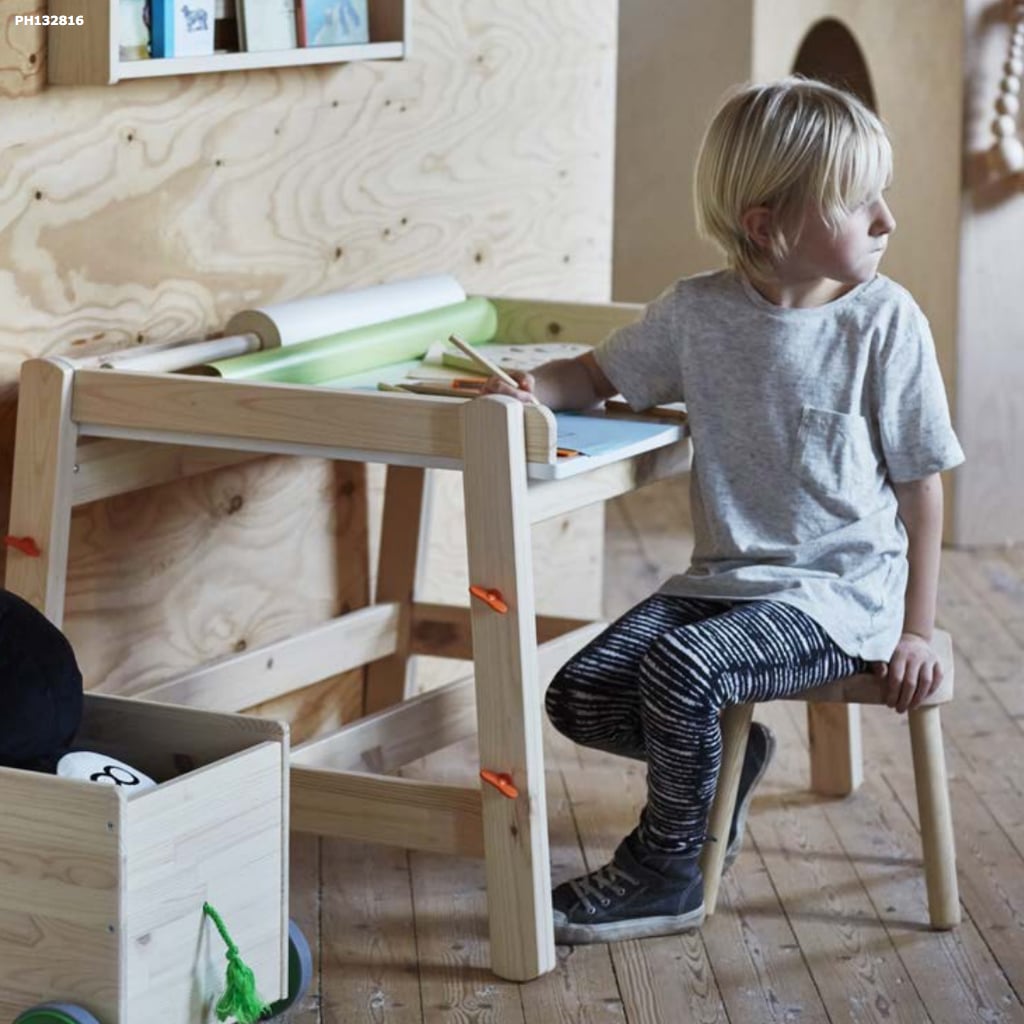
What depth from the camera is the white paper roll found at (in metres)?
2.23

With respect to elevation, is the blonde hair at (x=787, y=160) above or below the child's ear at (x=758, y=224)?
above

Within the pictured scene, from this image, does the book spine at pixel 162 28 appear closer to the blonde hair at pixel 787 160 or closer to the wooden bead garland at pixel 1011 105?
the blonde hair at pixel 787 160

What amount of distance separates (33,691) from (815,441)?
33.4 inches

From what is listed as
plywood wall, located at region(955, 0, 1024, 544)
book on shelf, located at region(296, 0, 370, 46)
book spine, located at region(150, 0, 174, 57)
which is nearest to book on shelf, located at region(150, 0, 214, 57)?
book spine, located at region(150, 0, 174, 57)

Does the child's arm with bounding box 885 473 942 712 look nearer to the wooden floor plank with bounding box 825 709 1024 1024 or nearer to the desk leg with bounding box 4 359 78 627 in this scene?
the wooden floor plank with bounding box 825 709 1024 1024

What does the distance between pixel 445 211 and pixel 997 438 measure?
1708 millimetres

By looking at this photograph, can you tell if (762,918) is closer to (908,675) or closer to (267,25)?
(908,675)

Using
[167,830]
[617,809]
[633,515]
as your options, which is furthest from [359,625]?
[633,515]

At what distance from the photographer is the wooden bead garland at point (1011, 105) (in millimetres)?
3762

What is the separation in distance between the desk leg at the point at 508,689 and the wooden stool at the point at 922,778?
0.85 feet

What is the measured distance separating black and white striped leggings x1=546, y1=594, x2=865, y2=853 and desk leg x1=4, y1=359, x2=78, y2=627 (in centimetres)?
55

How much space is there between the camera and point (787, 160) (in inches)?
78.9

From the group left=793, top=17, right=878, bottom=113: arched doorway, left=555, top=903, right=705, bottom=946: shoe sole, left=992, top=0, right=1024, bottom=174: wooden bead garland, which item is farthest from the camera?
left=793, top=17, right=878, bottom=113: arched doorway

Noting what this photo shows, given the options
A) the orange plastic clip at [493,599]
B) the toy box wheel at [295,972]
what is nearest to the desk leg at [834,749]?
the orange plastic clip at [493,599]
